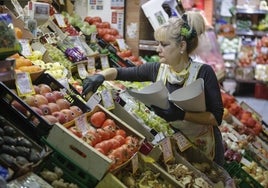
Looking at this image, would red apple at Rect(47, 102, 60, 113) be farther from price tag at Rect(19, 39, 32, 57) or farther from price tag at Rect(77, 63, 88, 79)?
price tag at Rect(77, 63, 88, 79)

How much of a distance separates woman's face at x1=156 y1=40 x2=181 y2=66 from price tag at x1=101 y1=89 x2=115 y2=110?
18.1 inches

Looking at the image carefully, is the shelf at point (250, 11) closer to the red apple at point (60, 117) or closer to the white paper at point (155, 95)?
the white paper at point (155, 95)

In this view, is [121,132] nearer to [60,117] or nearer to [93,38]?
[60,117]

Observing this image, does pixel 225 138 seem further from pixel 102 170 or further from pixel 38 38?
pixel 102 170

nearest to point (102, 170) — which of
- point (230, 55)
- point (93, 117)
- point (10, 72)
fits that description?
point (93, 117)

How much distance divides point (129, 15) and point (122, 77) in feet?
5.94

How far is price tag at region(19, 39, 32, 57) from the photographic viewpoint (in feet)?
11.7

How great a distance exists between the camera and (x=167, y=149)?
9.91 feet

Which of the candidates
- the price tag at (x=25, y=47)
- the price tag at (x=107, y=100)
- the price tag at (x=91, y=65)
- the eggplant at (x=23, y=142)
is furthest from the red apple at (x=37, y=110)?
the price tag at (x=91, y=65)

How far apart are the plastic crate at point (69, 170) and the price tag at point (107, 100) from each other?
72cm

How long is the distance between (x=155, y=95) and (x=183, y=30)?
526 millimetres

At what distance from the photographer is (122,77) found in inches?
142

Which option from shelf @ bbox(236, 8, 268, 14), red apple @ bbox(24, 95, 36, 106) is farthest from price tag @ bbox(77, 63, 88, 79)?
shelf @ bbox(236, 8, 268, 14)

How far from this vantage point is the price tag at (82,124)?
2.61 m
